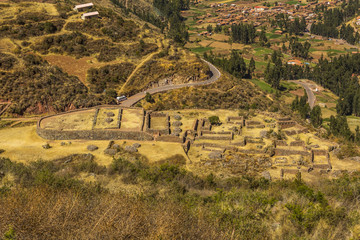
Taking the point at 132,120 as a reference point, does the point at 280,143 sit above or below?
below

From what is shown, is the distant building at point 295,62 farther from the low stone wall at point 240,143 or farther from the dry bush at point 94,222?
the dry bush at point 94,222

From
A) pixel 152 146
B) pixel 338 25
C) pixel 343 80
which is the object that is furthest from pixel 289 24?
pixel 152 146

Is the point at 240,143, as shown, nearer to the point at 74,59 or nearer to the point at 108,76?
the point at 108,76

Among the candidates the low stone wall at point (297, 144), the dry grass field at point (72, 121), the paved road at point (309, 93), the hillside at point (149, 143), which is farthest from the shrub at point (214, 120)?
the paved road at point (309, 93)

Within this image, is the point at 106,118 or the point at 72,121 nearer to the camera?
the point at 72,121

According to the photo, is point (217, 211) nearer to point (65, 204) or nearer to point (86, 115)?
point (65, 204)

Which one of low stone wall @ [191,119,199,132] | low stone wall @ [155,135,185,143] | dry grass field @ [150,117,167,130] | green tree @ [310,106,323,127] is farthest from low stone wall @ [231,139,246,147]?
green tree @ [310,106,323,127]
